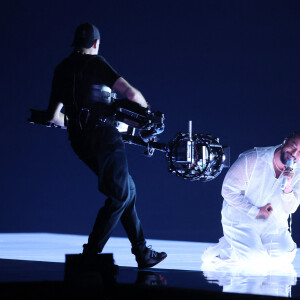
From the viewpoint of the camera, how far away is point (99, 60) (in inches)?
114

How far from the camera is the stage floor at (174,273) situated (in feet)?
8.23

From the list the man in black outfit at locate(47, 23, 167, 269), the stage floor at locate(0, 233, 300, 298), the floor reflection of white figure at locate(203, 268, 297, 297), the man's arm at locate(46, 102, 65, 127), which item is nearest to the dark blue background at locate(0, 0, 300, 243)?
the stage floor at locate(0, 233, 300, 298)

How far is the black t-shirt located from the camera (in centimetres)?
288

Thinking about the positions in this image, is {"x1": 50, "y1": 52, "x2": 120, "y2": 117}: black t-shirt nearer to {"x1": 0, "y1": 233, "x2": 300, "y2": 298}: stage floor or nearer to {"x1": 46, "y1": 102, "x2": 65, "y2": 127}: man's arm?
{"x1": 46, "y1": 102, "x2": 65, "y2": 127}: man's arm

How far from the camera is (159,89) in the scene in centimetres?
629

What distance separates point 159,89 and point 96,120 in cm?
349

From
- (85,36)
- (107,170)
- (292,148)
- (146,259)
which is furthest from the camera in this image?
(292,148)

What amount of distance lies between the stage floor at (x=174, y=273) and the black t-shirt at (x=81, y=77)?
0.92 m

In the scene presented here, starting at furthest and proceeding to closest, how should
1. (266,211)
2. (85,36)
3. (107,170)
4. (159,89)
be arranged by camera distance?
(159,89) < (266,211) < (85,36) < (107,170)

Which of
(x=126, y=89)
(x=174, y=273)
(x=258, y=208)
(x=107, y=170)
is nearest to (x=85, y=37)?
(x=126, y=89)

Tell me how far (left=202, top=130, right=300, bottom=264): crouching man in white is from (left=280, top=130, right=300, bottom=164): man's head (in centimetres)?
2

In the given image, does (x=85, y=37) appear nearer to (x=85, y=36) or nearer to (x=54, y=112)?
(x=85, y=36)

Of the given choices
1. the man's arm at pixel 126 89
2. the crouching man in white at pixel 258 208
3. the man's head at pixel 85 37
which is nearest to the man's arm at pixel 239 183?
the crouching man in white at pixel 258 208

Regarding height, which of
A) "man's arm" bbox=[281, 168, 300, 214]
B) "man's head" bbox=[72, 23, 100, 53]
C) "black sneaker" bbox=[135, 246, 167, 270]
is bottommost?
"black sneaker" bbox=[135, 246, 167, 270]
